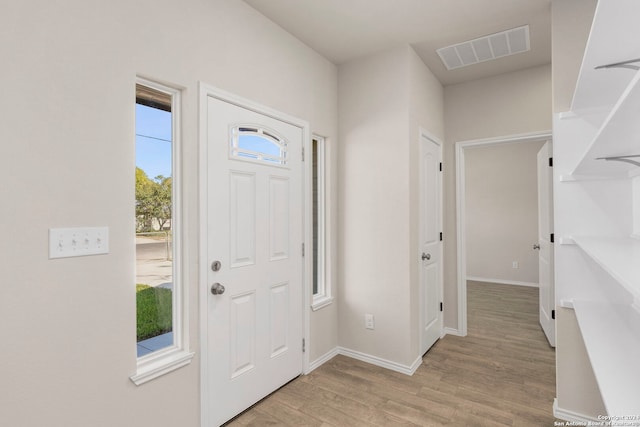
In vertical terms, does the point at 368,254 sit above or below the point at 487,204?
below

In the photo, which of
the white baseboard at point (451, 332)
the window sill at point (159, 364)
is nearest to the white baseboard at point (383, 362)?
the white baseboard at point (451, 332)

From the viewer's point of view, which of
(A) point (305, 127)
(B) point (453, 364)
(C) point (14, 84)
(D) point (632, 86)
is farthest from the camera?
(B) point (453, 364)

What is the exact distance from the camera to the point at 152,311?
1830 millimetres

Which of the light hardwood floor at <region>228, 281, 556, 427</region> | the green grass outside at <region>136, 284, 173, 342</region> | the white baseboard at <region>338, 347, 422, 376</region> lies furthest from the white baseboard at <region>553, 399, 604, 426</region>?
the green grass outside at <region>136, 284, 173, 342</region>

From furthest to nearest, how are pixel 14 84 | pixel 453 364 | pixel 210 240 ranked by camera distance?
pixel 453 364
pixel 210 240
pixel 14 84

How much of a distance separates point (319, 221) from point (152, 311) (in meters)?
1.64

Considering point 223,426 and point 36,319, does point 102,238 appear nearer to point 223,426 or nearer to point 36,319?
point 36,319

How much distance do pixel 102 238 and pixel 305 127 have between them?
171 centimetres

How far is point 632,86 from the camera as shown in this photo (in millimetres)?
675

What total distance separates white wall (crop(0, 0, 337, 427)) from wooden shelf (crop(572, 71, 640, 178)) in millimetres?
1799

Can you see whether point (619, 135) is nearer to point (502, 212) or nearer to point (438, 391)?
point (438, 391)

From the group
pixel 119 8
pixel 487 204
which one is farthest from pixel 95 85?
pixel 487 204

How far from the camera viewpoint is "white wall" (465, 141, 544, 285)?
593 centimetres

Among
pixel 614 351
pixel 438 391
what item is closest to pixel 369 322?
pixel 438 391
